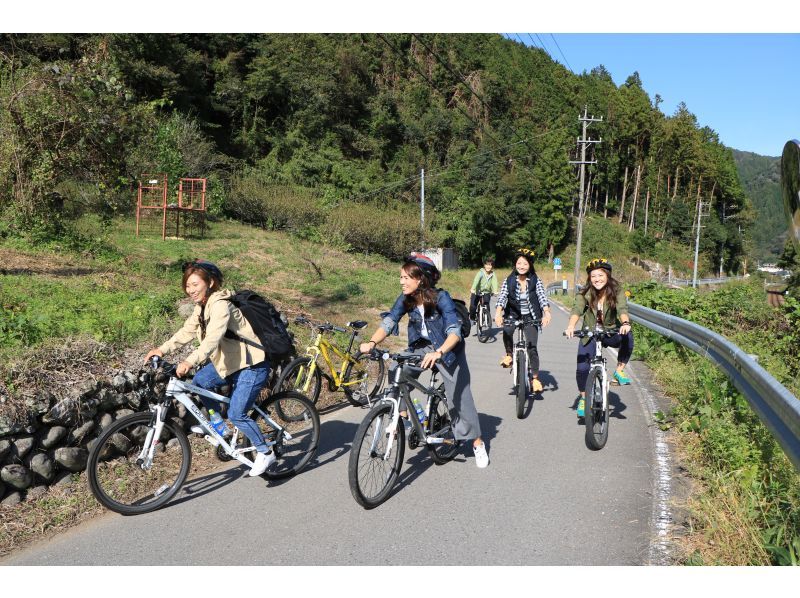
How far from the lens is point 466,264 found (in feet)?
203

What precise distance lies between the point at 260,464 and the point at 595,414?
135 inches

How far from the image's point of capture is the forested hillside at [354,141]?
1173cm

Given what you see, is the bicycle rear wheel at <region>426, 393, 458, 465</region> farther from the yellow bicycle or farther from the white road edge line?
the yellow bicycle

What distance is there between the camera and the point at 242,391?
547 cm

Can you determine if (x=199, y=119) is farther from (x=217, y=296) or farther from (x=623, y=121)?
(x=623, y=121)

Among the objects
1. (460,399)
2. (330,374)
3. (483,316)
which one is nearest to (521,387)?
(460,399)

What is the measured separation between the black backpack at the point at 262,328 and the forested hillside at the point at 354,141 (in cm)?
755

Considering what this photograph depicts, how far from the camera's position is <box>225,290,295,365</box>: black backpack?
18.4 ft

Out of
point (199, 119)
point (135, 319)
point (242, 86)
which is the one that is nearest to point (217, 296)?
point (135, 319)

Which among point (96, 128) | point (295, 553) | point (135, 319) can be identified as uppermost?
point (96, 128)

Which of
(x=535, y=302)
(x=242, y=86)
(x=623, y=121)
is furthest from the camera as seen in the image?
(x=623, y=121)

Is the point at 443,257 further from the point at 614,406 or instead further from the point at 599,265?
the point at 599,265

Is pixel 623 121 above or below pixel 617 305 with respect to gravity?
above

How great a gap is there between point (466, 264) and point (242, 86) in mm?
26034
